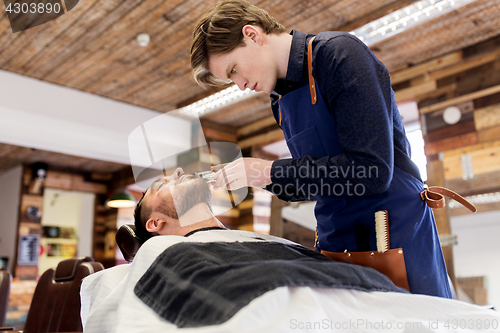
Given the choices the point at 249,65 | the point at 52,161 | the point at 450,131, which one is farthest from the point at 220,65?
the point at 52,161

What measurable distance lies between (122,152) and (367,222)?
4898mm

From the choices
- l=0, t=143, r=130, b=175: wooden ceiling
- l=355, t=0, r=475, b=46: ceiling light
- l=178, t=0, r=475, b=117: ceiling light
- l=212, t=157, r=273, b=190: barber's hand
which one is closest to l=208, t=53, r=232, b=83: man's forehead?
l=212, t=157, r=273, b=190: barber's hand

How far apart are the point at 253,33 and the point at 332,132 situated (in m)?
0.40

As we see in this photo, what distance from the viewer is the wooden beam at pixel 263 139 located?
6.08m

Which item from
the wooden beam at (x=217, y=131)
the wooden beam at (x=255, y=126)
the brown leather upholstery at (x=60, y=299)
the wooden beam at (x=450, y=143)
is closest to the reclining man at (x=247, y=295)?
the brown leather upholstery at (x=60, y=299)

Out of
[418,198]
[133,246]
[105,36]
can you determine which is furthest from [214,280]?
[105,36]

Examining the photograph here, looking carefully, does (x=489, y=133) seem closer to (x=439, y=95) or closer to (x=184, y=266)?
(x=439, y=95)

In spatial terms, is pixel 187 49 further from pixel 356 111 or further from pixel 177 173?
pixel 356 111

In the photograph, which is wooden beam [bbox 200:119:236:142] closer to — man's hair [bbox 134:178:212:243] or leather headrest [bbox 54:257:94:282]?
leather headrest [bbox 54:257:94:282]

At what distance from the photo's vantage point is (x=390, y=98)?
47.2 inches

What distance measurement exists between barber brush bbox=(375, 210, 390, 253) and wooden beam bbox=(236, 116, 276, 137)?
16.0ft

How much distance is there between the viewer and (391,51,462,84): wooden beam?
459 centimetres

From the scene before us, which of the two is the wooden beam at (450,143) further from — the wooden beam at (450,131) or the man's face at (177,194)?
the man's face at (177,194)

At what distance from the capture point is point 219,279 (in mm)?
948
